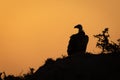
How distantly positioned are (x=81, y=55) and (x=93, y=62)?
5.51 feet

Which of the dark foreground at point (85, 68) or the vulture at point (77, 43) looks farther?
the vulture at point (77, 43)

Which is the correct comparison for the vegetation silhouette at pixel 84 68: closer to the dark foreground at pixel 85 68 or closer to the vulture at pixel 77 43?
the dark foreground at pixel 85 68

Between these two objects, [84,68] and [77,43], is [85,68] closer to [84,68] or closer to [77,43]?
[84,68]

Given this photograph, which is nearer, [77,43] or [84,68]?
[84,68]

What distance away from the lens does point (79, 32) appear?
2905cm

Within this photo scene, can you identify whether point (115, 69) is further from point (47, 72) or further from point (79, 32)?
point (79, 32)

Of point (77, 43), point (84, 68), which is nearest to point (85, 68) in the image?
point (84, 68)

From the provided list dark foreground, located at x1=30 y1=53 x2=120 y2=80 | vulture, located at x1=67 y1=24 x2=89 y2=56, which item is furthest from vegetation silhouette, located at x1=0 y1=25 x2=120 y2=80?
vulture, located at x1=67 y1=24 x2=89 y2=56

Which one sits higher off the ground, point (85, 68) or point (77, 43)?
point (77, 43)

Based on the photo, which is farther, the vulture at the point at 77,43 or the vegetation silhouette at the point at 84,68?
the vulture at the point at 77,43

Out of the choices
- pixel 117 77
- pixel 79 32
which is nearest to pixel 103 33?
pixel 79 32

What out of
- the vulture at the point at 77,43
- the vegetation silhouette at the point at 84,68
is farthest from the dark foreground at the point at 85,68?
the vulture at the point at 77,43

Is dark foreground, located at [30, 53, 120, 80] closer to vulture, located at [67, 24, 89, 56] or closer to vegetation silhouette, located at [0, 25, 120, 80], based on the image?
vegetation silhouette, located at [0, 25, 120, 80]

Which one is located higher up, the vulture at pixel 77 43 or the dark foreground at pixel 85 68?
the vulture at pixel 77 43
